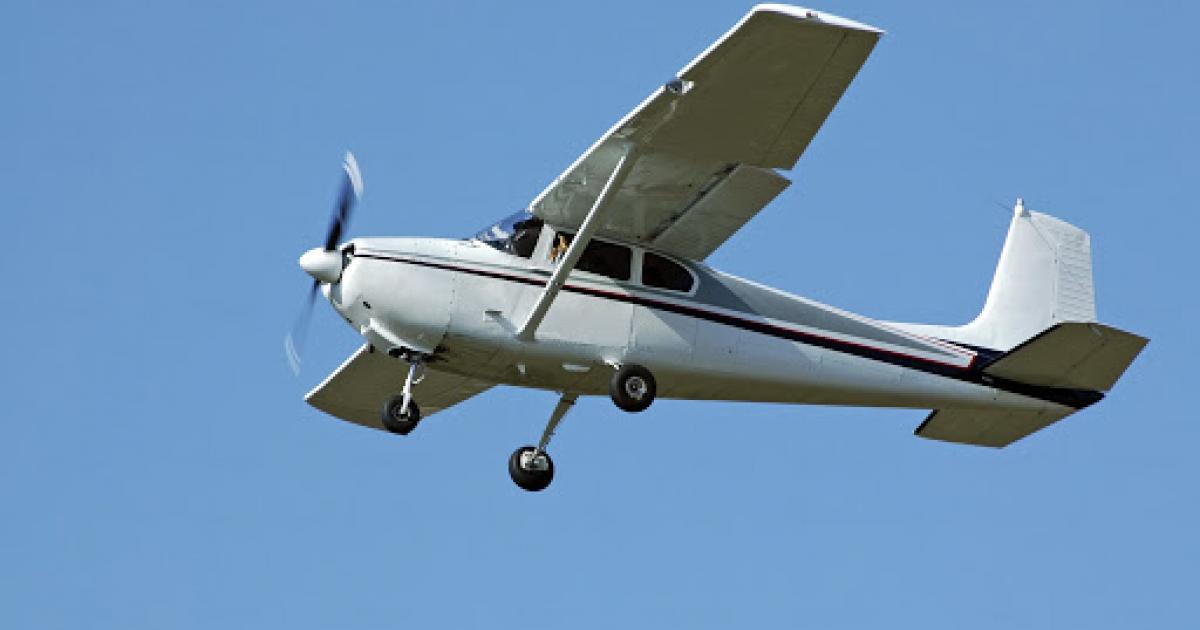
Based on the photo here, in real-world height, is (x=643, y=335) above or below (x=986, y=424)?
above

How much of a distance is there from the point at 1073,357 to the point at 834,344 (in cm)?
222

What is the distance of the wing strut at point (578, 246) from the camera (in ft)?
58.6

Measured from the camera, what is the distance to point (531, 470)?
63.6ft

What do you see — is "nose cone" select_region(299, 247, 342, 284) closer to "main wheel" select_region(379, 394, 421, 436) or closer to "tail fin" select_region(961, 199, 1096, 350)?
"main wheel" select_region(379, 394, 421, 436)

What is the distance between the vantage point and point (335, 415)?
854 inches

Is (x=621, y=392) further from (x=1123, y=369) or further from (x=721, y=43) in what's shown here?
(x=1123, y=369)

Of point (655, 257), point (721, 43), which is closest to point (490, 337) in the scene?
point (655, 257)

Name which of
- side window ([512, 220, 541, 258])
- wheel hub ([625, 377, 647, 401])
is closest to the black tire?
wheel hub ([625, 377, 647, 401])

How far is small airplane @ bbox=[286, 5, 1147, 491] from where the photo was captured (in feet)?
56.9

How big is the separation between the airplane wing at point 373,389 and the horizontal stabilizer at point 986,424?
446cm

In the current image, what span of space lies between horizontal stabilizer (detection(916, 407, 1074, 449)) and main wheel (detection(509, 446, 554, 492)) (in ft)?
12.8

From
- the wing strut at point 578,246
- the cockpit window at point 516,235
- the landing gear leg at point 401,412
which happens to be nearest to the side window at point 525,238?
the cockpit window at point 516,235

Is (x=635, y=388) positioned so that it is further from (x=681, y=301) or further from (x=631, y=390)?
(x=681, y=301)

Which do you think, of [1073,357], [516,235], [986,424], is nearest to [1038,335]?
[1073,357]
